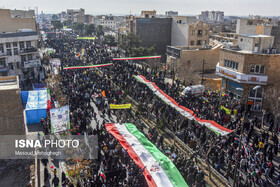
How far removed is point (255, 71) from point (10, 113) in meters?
22.7

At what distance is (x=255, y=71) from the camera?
2530 centimetres

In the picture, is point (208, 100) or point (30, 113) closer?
point (30, 113)

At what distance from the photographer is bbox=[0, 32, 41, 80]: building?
35.3m

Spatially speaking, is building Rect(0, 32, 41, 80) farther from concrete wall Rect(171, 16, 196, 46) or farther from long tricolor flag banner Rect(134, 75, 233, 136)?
concrete wall Rect(171, 16, 196, 46)

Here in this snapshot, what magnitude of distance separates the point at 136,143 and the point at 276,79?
18.0m

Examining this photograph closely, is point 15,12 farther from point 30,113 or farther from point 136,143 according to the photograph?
point 136,143

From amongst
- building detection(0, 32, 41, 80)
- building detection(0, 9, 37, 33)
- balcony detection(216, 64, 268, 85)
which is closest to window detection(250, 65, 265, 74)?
Result: balcony detection(216, 64, 268, 85)

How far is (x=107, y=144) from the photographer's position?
1675 cm

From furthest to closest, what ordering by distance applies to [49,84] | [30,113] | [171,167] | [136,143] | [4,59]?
[4,59], [49,84], [30,113], [136,143], [171,167]

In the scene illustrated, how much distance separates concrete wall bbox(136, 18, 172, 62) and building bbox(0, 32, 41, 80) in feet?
85.4

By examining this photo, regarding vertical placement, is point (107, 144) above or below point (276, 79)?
below

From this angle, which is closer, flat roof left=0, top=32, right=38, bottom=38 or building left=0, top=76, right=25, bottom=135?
building left=0, top=76, right=25, bottom=135

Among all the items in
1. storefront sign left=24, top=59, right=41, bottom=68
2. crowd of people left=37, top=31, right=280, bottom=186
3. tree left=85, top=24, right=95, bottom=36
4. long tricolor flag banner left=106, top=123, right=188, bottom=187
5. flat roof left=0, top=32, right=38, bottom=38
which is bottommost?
crowd of people left=37, top=31, right=280, bottom=186

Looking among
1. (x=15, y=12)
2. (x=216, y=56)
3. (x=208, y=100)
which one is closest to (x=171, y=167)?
(x=208, y=100)
